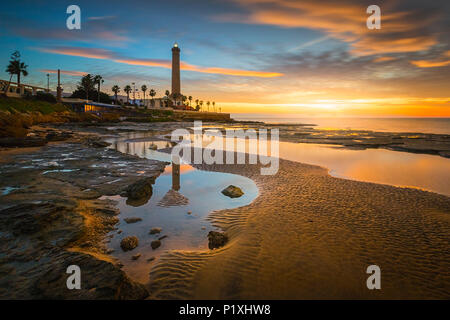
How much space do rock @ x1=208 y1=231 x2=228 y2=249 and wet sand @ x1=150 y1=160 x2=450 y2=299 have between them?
0.20 m

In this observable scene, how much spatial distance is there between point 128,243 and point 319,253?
4434mm

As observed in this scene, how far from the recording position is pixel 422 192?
966 centimetres

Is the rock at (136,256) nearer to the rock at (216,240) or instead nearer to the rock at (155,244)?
the rock at (155,244)

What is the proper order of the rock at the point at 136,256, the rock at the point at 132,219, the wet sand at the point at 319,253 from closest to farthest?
1. the wet sand at the point at 319,253
2. the rock at the point at 136,256
3. the rock at the point at 132,219

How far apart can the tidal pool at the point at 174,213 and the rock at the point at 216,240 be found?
155mm

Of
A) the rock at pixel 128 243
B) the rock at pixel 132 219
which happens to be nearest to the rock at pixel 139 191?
the rock at pixel 132 219

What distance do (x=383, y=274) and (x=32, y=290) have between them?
246 inches

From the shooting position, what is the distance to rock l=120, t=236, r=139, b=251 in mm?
5141

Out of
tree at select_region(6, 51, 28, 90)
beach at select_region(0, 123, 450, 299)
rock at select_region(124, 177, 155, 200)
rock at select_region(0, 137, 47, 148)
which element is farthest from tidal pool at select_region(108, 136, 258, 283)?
tree at select_region(6, 51, 28, 90)

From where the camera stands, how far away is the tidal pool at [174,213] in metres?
5.05

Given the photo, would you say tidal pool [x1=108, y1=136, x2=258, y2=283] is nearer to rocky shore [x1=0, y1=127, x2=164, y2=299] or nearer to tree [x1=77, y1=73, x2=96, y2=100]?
rocky shore [x1=0, y1=127, x2=164, y2=299]
